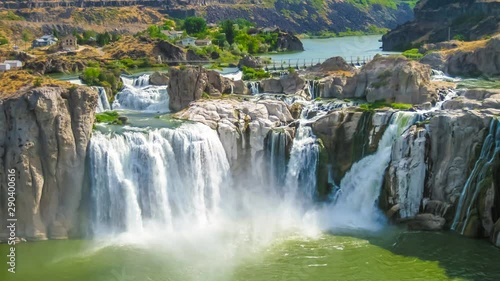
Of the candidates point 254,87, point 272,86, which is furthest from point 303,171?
point 254,87

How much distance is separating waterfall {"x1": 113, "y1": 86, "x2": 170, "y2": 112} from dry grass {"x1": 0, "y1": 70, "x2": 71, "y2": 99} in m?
9.48

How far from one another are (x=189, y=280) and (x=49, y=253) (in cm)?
754

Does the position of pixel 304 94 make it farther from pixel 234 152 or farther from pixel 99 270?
pixel 99 270

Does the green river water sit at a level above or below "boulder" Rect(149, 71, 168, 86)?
below

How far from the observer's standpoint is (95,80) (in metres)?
48.4

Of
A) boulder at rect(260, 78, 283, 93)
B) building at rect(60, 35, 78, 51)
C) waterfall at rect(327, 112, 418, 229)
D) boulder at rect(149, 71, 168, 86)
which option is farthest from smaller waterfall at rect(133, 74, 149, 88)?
building at rect(60, 35, 78, 51)

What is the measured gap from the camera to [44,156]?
100 ft

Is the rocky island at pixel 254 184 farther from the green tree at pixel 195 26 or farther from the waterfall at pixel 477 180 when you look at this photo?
the green tree at pixel 195 26

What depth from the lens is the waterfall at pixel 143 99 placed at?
44.6 m

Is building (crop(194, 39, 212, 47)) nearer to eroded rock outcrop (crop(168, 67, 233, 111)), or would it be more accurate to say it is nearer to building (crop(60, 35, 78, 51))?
building (crop(60, 35, 78, 51))

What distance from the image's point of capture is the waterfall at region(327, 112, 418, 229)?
33.4 m

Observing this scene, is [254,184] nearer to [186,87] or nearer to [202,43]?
[186,87]

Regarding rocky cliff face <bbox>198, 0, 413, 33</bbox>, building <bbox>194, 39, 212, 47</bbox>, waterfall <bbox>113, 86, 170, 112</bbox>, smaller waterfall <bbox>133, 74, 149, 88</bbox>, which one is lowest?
waterfall <bbox>113, 86, 170, 112</bbox>

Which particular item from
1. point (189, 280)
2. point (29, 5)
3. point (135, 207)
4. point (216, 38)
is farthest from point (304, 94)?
point (29, 5)
